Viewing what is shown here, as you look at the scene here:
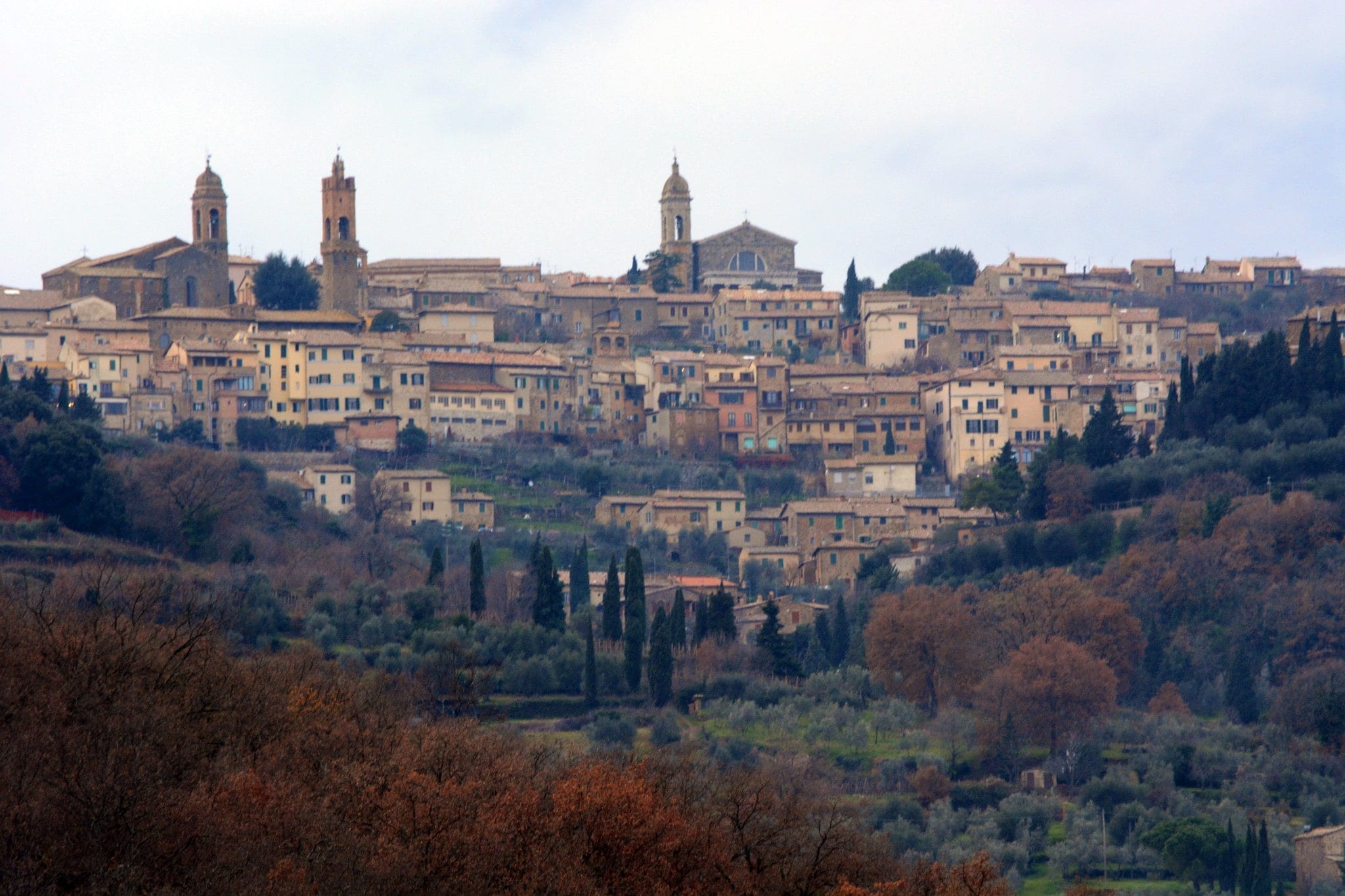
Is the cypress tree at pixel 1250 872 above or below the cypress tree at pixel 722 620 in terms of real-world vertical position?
below

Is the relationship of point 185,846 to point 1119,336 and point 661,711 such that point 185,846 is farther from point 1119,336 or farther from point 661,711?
point 1119,336

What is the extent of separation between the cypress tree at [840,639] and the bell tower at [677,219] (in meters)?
42.1

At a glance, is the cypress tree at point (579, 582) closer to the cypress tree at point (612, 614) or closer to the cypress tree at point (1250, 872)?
the cypress tree at point (612, 614)

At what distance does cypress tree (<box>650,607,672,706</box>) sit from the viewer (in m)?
55.3

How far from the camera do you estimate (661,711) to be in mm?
54375

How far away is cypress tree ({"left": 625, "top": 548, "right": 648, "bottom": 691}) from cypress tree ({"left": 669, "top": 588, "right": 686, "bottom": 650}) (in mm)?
809

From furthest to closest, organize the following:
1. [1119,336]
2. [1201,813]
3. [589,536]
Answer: [1119,336] < [589,536] < [1201,813]

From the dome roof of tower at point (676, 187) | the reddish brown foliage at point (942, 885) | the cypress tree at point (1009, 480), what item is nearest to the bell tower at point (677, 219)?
the dome roof of tower at point (676, 187)

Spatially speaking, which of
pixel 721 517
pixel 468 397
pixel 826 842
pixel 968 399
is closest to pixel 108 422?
pixel 468 397

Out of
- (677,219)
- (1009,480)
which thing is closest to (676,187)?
(677,219)

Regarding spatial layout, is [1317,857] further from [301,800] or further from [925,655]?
[301,800]

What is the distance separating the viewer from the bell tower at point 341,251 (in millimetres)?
89312

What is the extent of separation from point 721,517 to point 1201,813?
91.4 feet

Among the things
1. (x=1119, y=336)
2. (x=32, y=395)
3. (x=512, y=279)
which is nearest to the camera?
(x=32, y=395)
